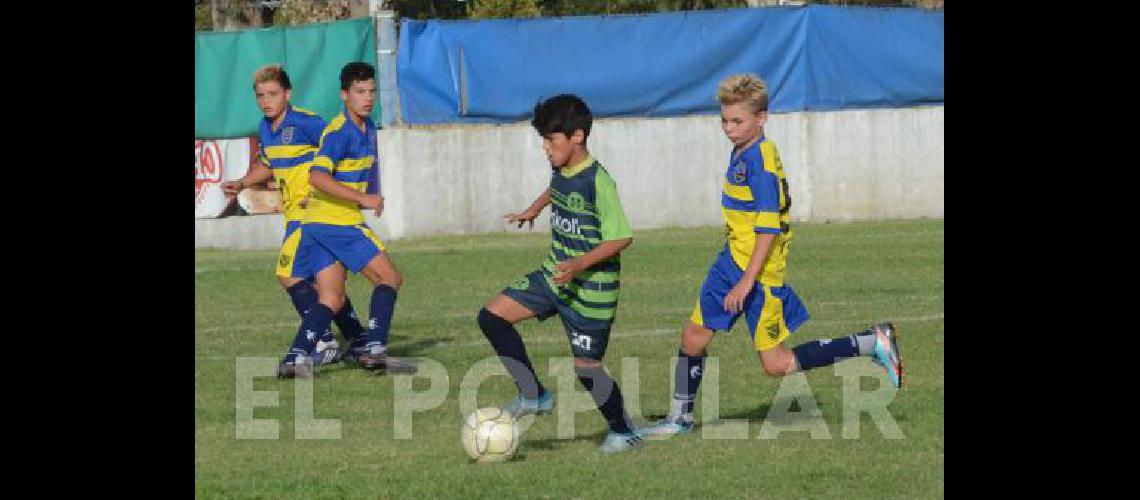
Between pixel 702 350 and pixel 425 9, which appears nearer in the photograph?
pixel 702 350

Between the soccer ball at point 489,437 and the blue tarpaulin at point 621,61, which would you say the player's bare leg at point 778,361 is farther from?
the blue tarpaulin at point 621,61

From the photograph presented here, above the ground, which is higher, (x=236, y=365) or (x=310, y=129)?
(x=310, y=129)

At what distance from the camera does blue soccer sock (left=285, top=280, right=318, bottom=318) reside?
494 inches

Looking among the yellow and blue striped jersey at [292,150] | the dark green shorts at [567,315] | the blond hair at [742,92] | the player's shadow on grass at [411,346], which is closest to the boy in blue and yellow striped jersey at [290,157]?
the yellow and blue striped jersey at [292,150]

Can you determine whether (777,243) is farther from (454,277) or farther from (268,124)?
(454,277)

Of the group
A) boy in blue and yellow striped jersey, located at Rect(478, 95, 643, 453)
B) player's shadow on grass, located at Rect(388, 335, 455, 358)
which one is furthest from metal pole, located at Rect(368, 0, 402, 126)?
boy in blue and yellow striped jersey, located at Rect(478, 95, 643, 453)

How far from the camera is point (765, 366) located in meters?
9.69

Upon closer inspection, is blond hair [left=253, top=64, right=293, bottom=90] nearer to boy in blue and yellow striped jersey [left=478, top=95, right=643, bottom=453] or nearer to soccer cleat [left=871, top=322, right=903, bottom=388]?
boy in blue and yellow striped jersey [left=478, top=95, right=643, bottom=453]

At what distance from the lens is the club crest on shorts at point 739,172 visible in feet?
30.8

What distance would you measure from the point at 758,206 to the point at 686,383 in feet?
3.23

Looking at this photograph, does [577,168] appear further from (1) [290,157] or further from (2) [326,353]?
(1) [290,157]

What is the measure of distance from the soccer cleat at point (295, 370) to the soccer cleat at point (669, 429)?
2900 millimetres
